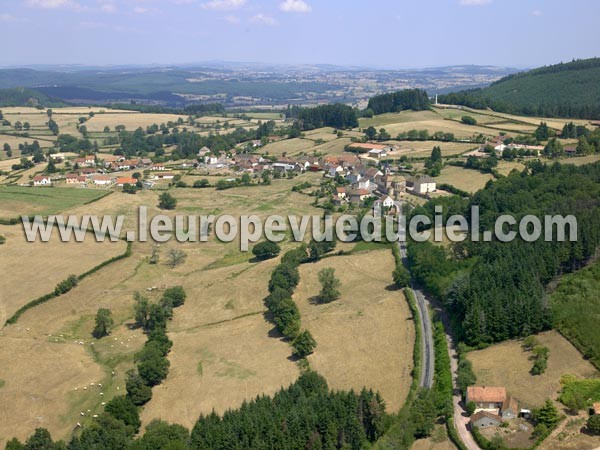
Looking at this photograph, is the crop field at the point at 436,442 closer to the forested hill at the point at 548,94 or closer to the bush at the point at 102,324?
the bush at the point at 102,324

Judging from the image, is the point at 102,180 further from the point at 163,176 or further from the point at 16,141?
the point at 16,141

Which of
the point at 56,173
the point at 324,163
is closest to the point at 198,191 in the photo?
the point at 324,163

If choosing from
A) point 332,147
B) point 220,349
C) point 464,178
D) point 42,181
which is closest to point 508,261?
point 220,349

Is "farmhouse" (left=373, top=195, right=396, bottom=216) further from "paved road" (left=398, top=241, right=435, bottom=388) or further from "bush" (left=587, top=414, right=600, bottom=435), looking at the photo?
"bush" (left=587, top=414, right=600, bottom=435)

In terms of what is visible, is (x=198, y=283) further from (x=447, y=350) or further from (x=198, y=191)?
(x=198, y=191)

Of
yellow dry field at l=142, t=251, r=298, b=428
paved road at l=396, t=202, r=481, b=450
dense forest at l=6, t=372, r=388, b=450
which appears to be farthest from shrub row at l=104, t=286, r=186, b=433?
paved road at l=396, t=202, r=481, b=450

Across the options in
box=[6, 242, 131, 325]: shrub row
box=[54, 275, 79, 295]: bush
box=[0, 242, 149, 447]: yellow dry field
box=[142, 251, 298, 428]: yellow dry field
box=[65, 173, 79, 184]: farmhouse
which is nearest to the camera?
box=[0, 242, 149, 447]: yellow dry field
